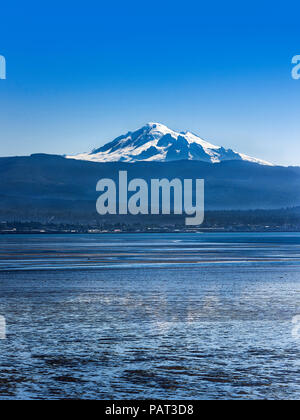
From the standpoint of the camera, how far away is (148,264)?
60.7 metres

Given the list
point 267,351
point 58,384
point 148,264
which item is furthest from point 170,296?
point 148,264

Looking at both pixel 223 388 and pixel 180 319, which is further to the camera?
pixel 180 319

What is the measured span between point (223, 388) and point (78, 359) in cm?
493

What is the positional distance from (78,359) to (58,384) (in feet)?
9.20

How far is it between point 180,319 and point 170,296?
8205mm

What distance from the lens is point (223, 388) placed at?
657 inches

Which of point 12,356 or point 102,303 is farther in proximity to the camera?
point 102,303

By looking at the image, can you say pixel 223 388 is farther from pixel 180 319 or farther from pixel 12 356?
pixel 180 319

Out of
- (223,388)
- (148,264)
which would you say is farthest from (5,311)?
(148,264)

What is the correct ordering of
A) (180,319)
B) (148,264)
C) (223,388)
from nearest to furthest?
(223,388)
(180,319)
(148,264)
